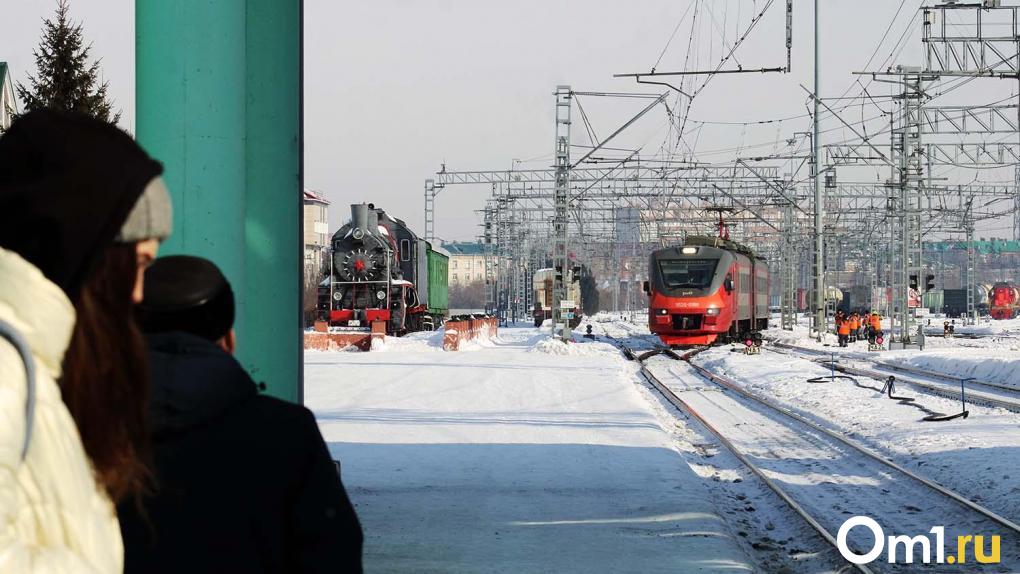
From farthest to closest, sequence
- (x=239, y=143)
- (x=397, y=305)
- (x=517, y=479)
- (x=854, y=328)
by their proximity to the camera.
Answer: (x=854, y=328), (x=397, y=305), (x=517, y=479), (x=239, y=143)

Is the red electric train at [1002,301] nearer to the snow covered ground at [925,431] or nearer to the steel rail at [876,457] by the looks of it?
the snow covered ground at [925,431]

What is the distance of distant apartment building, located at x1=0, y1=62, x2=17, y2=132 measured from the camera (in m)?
50.2

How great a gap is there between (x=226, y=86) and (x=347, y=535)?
5220mm

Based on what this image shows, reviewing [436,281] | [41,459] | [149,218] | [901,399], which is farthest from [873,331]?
[41,459]

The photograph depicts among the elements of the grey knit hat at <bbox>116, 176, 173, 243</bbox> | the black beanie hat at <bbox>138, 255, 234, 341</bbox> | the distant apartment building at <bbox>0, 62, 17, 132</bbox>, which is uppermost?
the distant apartment building at <bbox>0, 62, 17, 132</bbox>

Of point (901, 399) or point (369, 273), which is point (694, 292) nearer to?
point (369, 273)

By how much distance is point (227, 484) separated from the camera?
2.21m

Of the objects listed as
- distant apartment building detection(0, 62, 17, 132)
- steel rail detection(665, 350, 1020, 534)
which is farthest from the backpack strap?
distant apartment building detection(0, 62, 17, 132)

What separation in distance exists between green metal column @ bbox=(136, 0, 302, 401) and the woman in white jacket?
4.96 metres

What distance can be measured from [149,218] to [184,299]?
0.35 meters

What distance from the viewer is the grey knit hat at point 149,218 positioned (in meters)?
2.03

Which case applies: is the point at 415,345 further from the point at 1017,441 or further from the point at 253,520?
the point at 253,520

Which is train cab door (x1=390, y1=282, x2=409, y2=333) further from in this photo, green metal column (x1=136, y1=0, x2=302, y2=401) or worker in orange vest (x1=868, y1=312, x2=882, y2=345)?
green metal column (x1=136, y1=0, x2=302, y2=401)

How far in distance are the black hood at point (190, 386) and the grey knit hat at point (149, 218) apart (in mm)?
226
